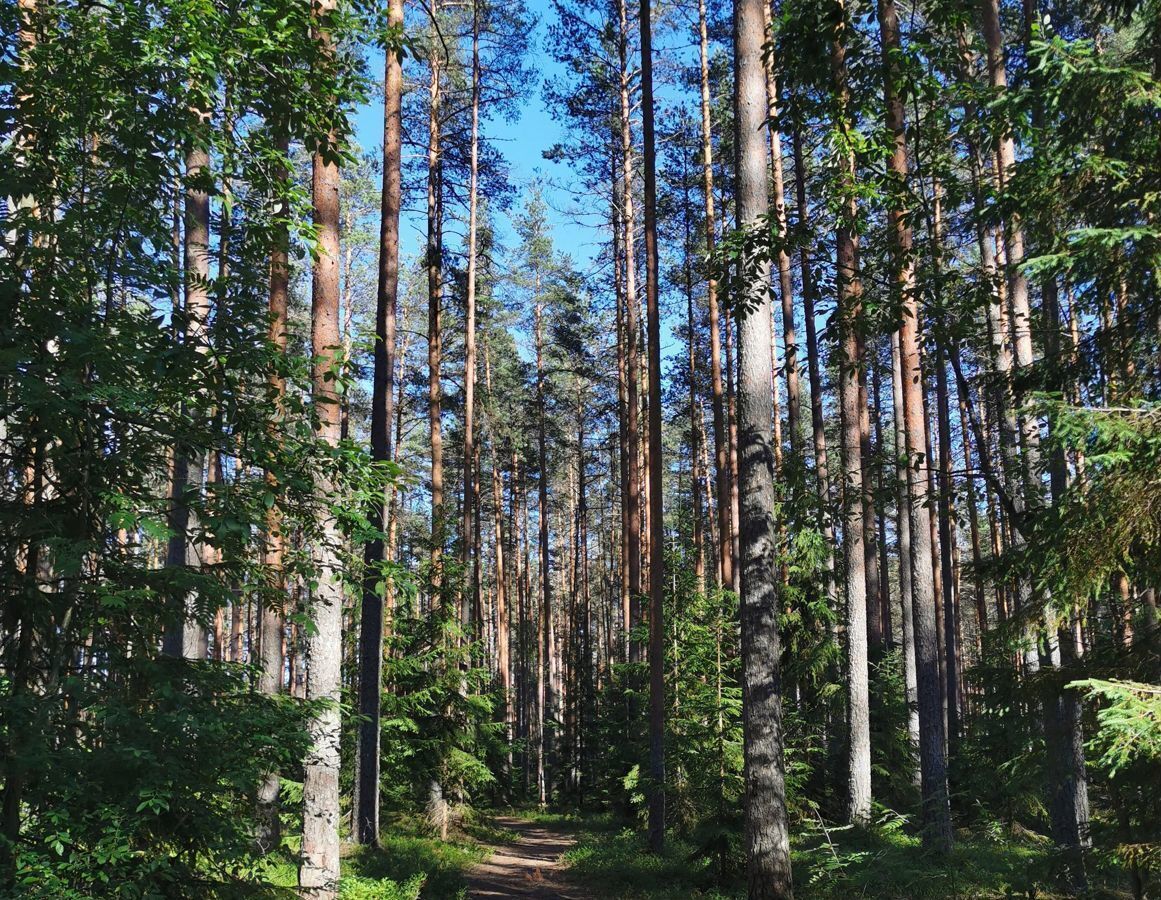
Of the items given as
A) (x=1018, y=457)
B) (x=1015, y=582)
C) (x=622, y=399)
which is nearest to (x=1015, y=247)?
(x=1018, y=457)

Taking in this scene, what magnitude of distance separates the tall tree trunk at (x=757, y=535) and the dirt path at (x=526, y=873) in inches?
245

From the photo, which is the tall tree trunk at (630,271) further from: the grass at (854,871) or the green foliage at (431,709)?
the grass at (854,871)

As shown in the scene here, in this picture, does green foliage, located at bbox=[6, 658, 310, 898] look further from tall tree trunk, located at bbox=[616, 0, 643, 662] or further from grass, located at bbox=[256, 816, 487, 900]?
tall tree trunk, located at bbox=[616, 0, 643, 662]

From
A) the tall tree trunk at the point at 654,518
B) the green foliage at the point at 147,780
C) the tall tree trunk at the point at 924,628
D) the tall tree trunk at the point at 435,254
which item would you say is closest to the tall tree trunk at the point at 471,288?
the tall tree trunk at the point at 435,254

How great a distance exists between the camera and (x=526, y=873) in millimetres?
14203

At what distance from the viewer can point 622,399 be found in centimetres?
2380

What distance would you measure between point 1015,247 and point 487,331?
64.2 ft

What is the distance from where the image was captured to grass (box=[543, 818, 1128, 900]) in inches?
390

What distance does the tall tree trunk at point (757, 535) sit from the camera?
7.19 meters

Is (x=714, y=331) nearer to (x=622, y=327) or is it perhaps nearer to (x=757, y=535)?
(x=622, y=327)

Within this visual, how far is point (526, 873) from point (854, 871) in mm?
5976

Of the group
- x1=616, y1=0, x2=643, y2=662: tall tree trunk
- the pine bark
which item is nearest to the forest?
the pine bark

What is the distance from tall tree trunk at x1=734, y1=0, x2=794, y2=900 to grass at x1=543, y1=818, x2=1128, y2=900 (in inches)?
60.9

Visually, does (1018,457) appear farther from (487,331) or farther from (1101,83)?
(487,331)
